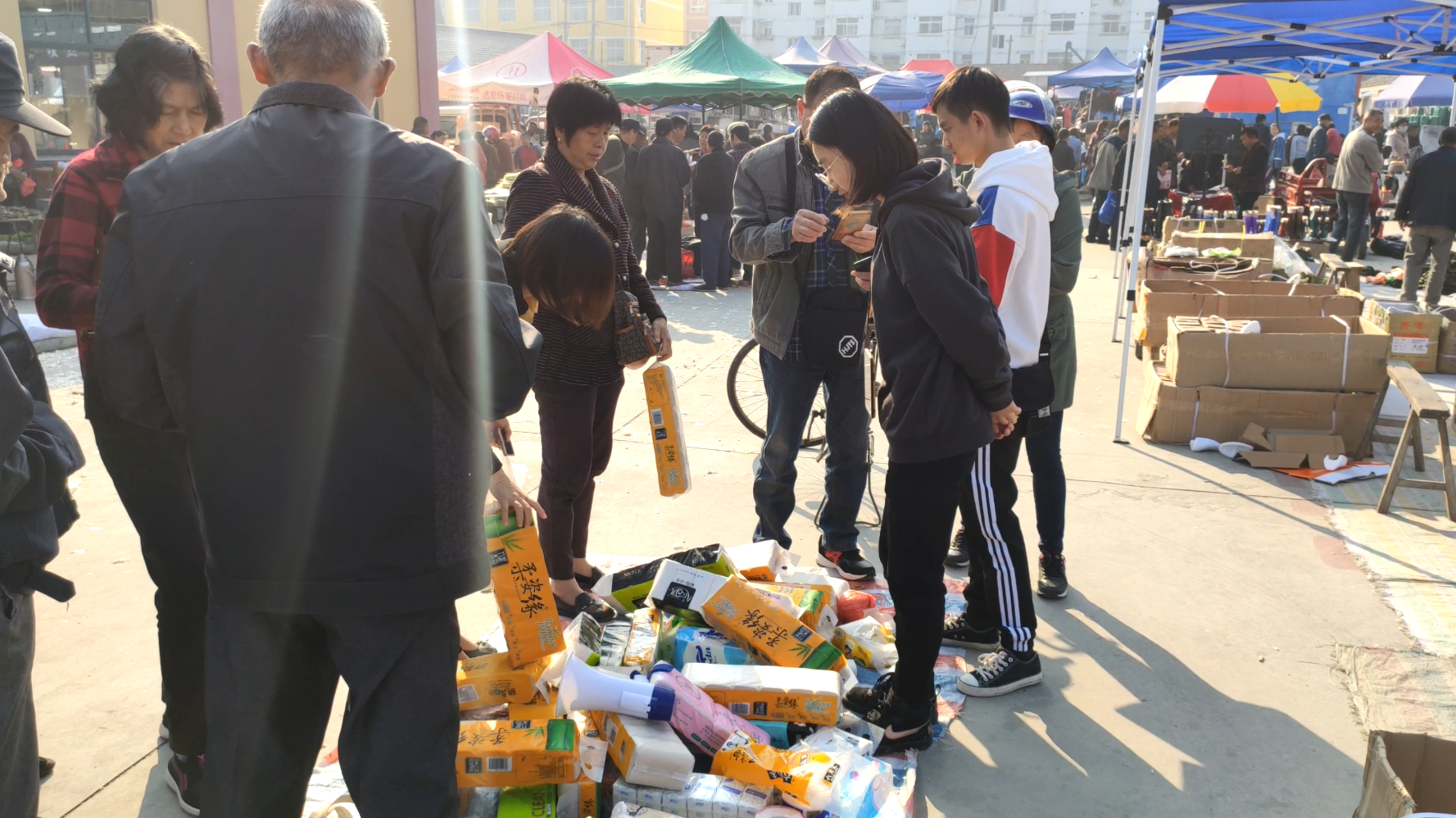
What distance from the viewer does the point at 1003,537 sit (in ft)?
10.3

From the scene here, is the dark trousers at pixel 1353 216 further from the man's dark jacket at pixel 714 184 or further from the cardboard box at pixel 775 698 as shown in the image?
the cardboard box at pixel 775 698

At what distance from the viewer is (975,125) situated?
9.89 ft

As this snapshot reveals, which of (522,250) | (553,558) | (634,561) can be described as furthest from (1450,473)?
(522,250)

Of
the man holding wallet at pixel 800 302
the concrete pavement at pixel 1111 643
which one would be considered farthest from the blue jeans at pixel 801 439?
the concrete pavement at pixel 1111 643

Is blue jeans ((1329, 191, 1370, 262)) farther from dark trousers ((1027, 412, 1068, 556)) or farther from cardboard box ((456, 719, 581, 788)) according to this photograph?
cardboard box ((456, 719, 581, 788))

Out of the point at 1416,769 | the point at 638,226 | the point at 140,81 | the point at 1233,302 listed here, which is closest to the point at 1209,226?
the point at 1233,302

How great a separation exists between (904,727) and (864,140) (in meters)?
1.55

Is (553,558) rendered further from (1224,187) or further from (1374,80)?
(1374,80)

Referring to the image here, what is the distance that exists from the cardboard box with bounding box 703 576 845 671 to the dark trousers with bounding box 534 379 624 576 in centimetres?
63

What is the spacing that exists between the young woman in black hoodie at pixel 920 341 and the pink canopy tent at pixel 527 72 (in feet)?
52.4

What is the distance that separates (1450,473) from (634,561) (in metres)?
3.83

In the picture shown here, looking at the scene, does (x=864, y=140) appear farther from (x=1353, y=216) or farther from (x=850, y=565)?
(x=1353, y=216)

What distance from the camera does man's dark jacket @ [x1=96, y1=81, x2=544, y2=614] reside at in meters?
1.57

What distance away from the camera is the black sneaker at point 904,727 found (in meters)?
2.73
